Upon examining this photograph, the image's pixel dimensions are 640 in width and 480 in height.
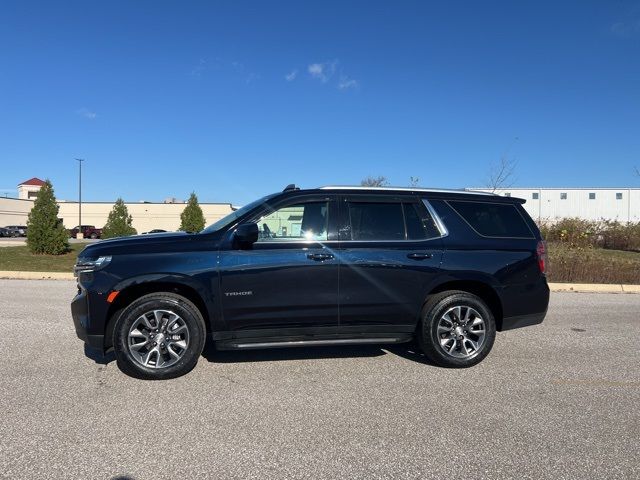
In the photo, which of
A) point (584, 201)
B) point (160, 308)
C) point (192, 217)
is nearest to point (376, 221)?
point (160, 308)

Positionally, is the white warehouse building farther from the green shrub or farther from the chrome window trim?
the chrome window trim

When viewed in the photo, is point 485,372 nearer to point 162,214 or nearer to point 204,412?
point 204,412

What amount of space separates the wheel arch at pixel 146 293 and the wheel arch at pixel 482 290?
2.45 meters

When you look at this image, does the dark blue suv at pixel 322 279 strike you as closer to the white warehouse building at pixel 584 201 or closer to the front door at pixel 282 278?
the front door at pixel 282 278

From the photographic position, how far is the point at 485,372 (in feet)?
16.3

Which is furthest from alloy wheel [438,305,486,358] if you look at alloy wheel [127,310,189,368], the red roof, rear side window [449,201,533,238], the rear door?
the red roof

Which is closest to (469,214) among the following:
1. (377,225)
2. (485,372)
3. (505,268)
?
(505,268)

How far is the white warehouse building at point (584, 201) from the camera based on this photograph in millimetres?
50438

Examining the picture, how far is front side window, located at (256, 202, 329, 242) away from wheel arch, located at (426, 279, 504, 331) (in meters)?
1.45

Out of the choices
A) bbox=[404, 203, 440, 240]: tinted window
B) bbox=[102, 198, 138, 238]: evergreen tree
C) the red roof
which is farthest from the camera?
the red roof

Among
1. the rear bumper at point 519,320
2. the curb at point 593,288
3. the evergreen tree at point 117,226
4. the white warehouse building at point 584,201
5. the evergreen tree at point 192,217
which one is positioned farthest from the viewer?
the white warehouse building at point 584,201

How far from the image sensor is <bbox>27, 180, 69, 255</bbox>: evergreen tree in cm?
2078

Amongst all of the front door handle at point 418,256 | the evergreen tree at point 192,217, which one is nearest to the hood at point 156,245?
the front door handle at point 418,256

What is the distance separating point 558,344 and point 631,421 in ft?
8.14
